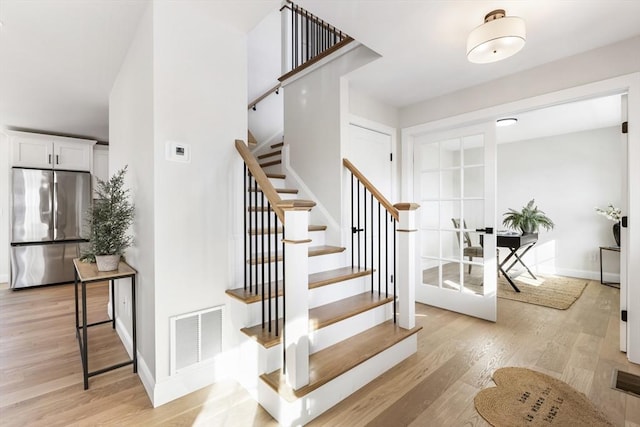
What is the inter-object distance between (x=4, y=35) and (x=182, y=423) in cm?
308

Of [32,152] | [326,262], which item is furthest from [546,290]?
[32,152]

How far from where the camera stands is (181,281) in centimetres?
187

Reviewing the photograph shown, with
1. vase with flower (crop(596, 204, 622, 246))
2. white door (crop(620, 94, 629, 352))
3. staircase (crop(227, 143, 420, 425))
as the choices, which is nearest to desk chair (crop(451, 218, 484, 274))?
white door (crop(620, 94, 629, 352))

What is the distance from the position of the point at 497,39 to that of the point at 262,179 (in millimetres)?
1733

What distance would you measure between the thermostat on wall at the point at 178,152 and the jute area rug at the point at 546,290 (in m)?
4.21

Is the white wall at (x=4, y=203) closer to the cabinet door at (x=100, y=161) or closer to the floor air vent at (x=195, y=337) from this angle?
the cabinet door at (x=100, y=161)

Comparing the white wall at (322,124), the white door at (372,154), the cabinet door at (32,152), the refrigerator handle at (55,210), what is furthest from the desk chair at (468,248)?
the cabinet door at (32,152)

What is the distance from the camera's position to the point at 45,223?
14.8ft

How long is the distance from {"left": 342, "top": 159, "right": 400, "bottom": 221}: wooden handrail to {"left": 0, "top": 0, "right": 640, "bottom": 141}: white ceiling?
2.96 feet

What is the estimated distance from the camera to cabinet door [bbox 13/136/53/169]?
442 cm

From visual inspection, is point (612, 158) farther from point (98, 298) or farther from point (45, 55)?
point (98, 298)

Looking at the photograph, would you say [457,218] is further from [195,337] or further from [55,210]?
[55,210]

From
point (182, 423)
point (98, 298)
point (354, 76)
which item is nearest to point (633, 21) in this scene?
point (354, 76)

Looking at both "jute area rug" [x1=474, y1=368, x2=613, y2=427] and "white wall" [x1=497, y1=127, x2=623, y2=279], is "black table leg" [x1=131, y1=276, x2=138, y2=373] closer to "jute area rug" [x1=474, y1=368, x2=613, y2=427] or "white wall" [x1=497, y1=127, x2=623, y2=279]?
"jute area rug" [x1=474, y1=368, x2=613, y2=427]
